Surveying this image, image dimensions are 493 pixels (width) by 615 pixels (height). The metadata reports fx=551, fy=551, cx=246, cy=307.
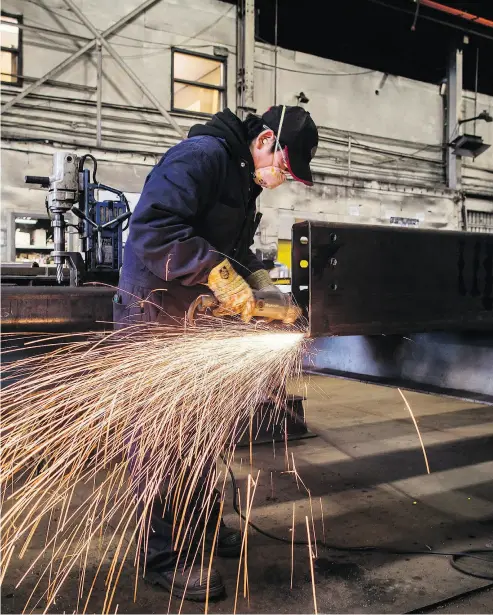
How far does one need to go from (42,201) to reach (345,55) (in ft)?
20.8

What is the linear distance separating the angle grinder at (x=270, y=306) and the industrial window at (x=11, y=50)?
7.03m

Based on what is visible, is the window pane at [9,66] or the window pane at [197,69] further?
the window pane at [197,69]

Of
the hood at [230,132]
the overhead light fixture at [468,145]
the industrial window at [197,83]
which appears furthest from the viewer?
the overhead light fixture at [468,145]

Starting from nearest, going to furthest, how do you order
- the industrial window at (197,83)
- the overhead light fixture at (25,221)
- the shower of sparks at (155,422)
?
the shower of sparks at (155,422) → the overhead light fixture at (25,221) → the industrial window at (197,83)

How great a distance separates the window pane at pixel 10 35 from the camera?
7.55 metres

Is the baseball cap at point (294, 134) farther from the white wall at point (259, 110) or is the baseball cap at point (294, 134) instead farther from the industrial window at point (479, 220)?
the industrial window at point (479, 220)

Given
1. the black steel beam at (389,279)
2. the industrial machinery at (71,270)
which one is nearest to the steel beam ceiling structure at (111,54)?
the industrial machinery at (71,270)

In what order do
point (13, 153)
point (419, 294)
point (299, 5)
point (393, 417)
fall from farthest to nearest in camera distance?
1. point (299, 5)
2. point (13, 153)
3. point (393, 417)
4. point (419, 294)

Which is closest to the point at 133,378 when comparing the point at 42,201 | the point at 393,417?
the point at 393,417

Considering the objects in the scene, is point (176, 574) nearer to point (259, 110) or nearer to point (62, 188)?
point (62, 188)

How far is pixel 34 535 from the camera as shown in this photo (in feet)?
7.77

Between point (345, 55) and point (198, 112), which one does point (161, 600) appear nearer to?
point (198, 112)

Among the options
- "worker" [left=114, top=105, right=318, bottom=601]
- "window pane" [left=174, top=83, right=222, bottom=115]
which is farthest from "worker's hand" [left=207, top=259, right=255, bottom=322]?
"window pane" [left=174, top=83, right=222, bottom=115]

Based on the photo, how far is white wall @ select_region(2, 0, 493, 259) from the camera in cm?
774
